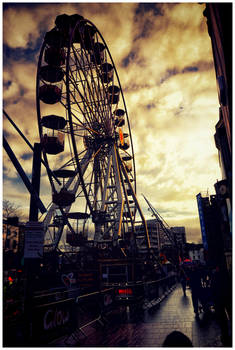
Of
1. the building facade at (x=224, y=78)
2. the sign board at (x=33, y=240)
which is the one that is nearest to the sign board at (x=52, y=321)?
the sign board at (x=33, y=240)

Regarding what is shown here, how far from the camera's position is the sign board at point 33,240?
19.8 ft

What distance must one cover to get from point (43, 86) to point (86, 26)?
747cm

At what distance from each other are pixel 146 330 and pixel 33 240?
4.46 meters

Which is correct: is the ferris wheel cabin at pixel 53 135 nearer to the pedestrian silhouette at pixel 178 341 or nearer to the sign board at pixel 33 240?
the sign board at pixel 33 240

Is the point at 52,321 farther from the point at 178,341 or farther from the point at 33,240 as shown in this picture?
the point at 178,341

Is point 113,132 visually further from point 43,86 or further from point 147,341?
point 147,341

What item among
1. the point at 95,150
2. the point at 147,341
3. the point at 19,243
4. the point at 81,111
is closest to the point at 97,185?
the point at 95,150

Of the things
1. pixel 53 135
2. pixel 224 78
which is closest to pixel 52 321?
pixel 224 78

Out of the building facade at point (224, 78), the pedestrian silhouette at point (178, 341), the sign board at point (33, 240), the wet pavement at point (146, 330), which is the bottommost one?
the wet pavement at point (146, 330)

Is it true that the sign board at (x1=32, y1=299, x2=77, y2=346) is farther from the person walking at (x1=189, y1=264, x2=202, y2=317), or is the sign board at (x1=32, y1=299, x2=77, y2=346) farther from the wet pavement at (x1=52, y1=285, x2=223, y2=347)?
the person walking at (x1=189, y1=264, x2=202, y2=317)

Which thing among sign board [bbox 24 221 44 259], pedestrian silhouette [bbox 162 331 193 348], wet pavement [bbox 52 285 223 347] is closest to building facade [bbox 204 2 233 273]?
wet pavement [bbox 52 285 223 347]

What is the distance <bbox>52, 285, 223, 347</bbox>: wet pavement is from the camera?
665 cm

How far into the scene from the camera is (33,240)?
6164 mm

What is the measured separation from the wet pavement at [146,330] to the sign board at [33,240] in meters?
2.60
